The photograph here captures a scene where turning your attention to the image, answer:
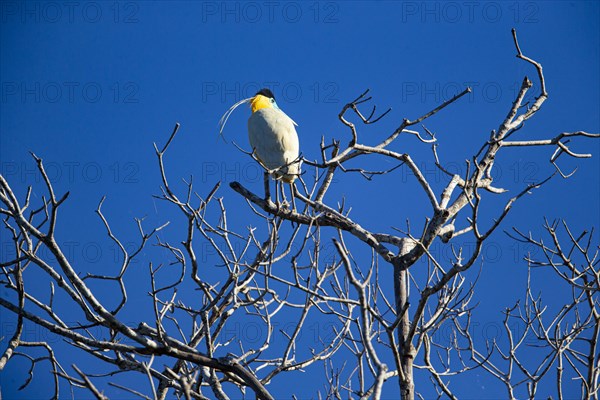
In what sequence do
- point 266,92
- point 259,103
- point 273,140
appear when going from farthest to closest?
point 266,92 → point 259,103 → point 273,140

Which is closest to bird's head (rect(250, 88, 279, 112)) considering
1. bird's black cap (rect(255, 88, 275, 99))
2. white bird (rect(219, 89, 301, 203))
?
bird's black cap (rect(255, 88, 275, 99))

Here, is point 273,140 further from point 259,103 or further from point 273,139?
point 259,103

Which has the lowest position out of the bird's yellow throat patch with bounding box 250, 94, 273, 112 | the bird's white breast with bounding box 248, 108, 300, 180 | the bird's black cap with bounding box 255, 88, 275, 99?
the bird's white breast with bounding box 248, 108, 300, 180

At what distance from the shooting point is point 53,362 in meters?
3.07

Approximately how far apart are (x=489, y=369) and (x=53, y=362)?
2.27m

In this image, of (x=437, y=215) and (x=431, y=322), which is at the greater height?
(x=437, y=215)

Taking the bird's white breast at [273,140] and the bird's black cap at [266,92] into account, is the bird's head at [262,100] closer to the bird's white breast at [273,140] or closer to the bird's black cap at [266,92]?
the bird's black cap at [266,92]

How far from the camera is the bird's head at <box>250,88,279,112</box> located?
6031 millimetres

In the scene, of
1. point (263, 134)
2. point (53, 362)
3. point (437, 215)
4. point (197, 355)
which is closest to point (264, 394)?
point (197, 355)

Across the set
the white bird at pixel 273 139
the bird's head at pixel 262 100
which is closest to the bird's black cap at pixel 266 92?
the bird's head at pixel 262 100

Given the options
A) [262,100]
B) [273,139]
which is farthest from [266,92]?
[273,139]

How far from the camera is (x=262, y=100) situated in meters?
6.09

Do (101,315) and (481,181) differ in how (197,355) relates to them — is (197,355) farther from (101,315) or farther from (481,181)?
(481,181)

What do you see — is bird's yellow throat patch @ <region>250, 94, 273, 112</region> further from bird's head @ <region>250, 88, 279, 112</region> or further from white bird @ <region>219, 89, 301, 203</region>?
white bird @ <region>219, 89, 301, 203</region>
